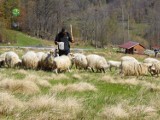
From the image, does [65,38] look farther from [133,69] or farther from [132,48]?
[132,48]

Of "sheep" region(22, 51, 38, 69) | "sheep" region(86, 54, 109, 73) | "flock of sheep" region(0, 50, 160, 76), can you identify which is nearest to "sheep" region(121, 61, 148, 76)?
"flock of sheep" region(0, 50, 160, 76)

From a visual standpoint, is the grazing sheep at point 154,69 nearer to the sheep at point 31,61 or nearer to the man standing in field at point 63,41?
the man standing in field at point 63,41

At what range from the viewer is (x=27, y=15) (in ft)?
362

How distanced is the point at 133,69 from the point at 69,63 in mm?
3172

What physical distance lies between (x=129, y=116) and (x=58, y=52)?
44.8 ft

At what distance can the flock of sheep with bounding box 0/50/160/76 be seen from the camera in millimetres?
19125

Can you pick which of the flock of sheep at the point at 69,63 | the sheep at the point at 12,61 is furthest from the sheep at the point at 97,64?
the sheep at the point at 12,61

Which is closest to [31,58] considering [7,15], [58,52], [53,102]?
[58,52]

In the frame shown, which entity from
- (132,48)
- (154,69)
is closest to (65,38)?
(154,69)

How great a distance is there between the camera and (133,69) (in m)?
19.0

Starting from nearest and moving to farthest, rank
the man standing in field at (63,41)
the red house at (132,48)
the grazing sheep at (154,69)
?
the grazing sheep at (154,69), the man standing in field at (63,41), the red house at (132,48)

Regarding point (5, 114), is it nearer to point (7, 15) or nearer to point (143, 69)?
point (143, 69)

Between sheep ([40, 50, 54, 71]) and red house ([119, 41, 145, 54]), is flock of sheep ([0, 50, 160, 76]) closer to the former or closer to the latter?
sheep ([40, 50, 54, 71])

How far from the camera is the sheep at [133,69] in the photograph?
61.9ft
